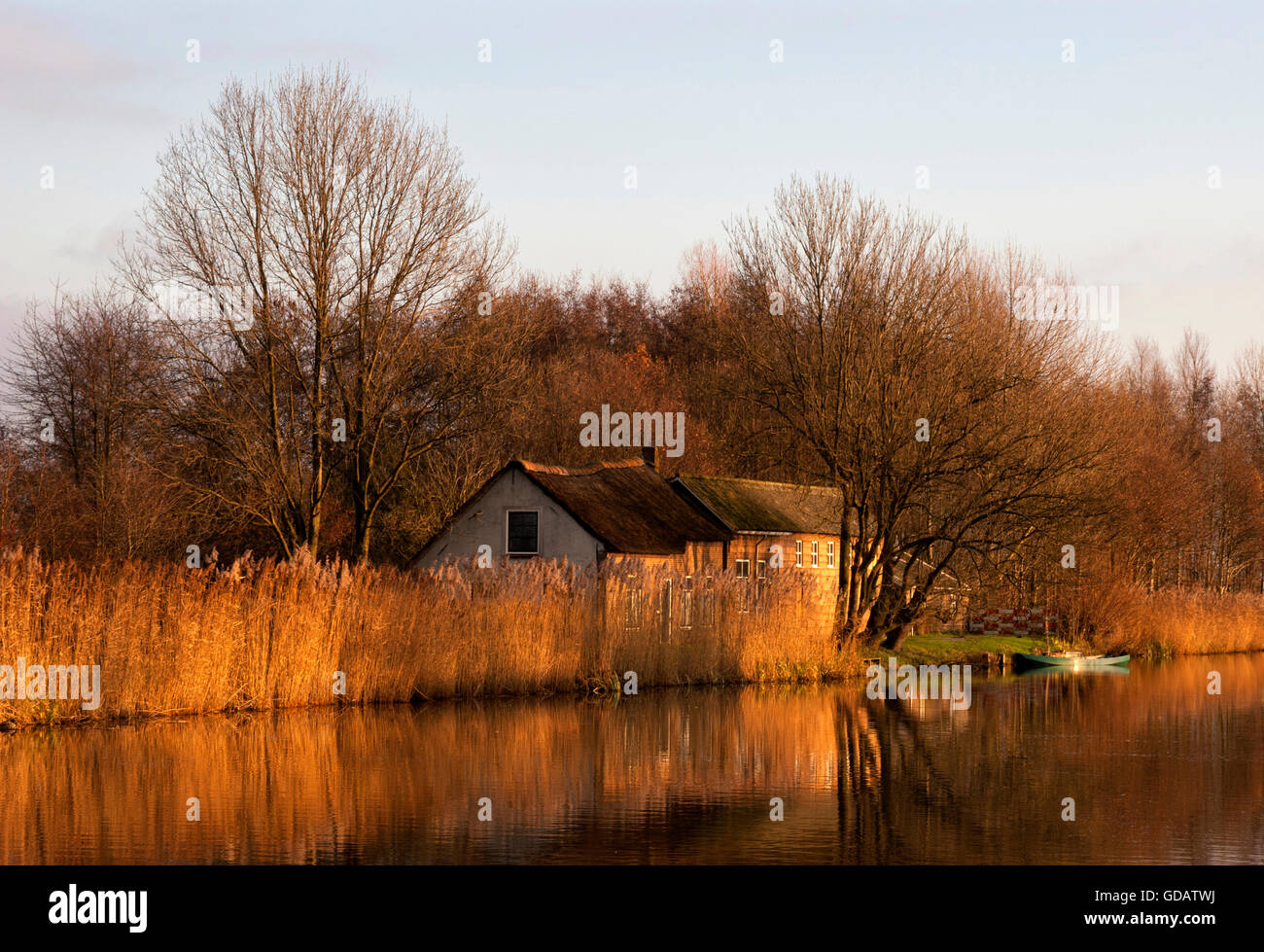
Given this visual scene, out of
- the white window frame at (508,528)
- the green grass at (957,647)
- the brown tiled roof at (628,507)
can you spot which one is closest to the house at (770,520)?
the brown tiled roof at (628,507)

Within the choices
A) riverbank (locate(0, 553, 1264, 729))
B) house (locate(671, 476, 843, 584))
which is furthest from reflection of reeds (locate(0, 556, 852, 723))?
house (locate(671, 476, 843, 584))

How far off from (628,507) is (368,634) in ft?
58.5

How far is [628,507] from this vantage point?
42.7 meters

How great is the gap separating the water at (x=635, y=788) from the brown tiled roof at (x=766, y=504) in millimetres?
19494

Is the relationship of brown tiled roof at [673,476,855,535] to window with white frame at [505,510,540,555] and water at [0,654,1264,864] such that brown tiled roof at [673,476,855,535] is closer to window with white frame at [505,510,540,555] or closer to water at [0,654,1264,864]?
window with white frame at [505,510,540,555]

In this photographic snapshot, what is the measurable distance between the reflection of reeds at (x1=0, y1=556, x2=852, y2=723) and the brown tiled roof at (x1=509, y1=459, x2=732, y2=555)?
731 centimetres

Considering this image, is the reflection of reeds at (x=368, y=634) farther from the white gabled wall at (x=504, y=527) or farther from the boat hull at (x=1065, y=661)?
the boat hull at (x=1065, y=661)

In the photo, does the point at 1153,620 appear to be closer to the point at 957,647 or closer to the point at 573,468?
the point at 957,647

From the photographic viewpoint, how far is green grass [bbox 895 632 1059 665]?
42094 mm

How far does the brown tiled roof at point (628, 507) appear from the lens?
4028 centimetres

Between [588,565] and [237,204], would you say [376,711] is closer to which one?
[588,565]

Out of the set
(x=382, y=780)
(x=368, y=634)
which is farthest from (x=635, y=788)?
(x=368, y=634)
